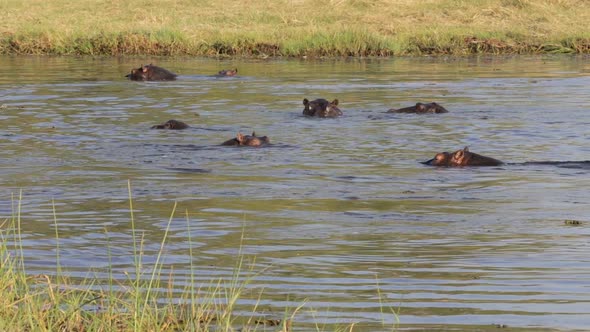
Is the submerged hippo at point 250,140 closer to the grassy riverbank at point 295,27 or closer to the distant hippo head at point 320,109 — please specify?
the distant hippo head at point 320,109

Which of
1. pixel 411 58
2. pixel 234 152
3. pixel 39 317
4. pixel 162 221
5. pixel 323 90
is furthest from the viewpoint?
pixel 411 58

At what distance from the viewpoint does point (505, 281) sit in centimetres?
643

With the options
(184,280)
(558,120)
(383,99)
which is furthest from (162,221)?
(383,99)

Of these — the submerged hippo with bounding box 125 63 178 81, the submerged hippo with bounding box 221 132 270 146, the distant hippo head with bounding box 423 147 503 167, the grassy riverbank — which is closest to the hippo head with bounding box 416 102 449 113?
the submerged hippo with bounding box 221 132 270 146

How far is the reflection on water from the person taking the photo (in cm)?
630

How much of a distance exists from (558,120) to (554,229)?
7352 mm

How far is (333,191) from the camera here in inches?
395

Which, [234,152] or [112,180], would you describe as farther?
[234,152]

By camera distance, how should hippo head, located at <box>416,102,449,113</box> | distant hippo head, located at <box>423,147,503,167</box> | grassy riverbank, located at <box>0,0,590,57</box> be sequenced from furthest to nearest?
grassy riverbank, located at <box>0,0,590,57</box> < hippo head, located at <box>416,102,449,113</box> < distant hippo head, located at <box>423,147,503,167</box>

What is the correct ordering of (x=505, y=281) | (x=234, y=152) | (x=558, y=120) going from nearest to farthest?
(x=505, y=281)
(x=234, y=152)
(x=558, y=120)

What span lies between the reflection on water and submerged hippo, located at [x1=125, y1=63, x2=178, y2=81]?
302 mm

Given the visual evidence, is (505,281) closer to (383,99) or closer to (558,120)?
(558,120)

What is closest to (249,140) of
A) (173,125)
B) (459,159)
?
(173,125)

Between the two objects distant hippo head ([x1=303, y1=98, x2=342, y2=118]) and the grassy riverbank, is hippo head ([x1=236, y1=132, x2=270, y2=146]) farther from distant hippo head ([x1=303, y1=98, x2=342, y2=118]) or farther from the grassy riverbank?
the grassy riverbank
